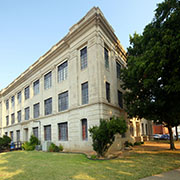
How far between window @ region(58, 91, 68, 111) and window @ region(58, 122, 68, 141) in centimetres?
206

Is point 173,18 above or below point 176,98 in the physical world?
above

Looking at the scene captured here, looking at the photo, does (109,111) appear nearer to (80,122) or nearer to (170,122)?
(80,122)

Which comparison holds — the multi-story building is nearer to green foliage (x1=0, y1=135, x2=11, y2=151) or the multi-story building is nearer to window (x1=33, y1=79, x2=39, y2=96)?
window (x1=33, y1=79, x2=39, y2=96)

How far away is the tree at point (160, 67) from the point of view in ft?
33.9

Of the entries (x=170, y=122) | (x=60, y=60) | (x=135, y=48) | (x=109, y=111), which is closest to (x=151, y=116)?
(x=170, y=122)

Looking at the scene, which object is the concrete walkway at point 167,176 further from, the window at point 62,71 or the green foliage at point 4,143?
the green foliage at point 4,143

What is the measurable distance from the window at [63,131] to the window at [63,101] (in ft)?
6.76

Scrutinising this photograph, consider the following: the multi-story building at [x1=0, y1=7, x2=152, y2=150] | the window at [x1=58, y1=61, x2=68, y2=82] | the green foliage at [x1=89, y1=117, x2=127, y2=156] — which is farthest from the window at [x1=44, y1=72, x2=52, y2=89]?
the green foliage at [x1=89, y1=117, x2=127, y2=156]

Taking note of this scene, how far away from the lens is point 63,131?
68.7ft

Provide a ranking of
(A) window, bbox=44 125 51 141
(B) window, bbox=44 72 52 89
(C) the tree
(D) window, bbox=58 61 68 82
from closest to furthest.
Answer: (C) the tree < (D) window, bbox=58 61 68 82 < (A) window, bbox=44 125 51 141 < (B) window, bbox=44 72 52 89

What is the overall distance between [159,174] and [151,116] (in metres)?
8.16

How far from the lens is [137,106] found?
16.8m

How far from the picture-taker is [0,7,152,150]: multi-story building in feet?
57.7

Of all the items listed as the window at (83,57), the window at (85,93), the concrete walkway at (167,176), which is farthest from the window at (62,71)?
the concrete walkway at (167,176)
